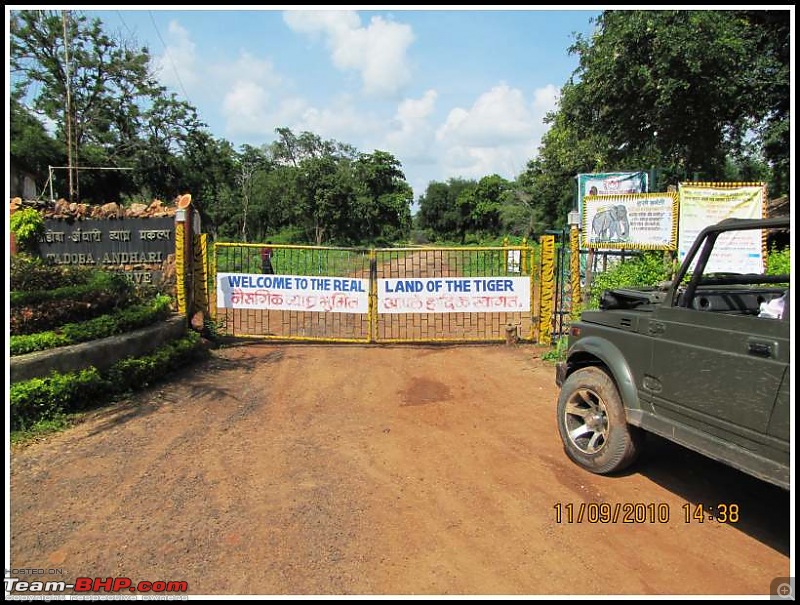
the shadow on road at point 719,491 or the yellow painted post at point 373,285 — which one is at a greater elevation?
the yellow painted post at point 373,285

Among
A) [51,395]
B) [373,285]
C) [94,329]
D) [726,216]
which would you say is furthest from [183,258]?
[726,216]

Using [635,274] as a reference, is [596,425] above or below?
below

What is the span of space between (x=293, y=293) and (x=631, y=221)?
19.0 ft

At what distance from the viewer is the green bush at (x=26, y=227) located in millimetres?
8359

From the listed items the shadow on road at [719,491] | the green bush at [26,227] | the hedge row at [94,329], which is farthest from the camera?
the green bush at [26,227]

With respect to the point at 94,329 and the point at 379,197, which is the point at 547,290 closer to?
the point at 94,329

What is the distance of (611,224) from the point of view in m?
8.62

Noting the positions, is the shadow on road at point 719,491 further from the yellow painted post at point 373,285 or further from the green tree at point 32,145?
the green tree at point 32,145

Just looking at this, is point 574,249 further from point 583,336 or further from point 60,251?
point 60,251

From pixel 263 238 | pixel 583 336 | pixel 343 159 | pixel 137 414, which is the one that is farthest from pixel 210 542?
pixel 343 159

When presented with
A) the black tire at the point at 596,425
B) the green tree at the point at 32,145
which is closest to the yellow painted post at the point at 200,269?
the black tire at the point at 596,425

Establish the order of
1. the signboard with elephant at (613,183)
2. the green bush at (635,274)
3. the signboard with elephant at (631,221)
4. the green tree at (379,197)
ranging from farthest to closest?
the green tree at (379,197)
the signboard with elephant at (613,183)
the green bush at (635,274)
the signboard with elephant at (631,221)

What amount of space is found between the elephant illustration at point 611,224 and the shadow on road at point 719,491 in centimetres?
450
